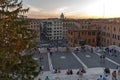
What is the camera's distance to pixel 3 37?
14727mm

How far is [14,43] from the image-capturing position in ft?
49.0

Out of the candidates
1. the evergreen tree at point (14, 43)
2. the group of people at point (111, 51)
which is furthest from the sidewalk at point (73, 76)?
the group of people at point (111, 51)

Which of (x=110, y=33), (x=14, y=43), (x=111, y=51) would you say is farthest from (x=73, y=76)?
(x=110, y=33)

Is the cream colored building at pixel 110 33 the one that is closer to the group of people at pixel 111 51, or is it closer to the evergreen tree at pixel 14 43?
the group of people at pixel 111 51

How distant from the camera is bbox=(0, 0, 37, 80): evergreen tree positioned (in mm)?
14688

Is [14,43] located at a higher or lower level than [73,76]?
higher

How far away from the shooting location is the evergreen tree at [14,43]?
14688mm

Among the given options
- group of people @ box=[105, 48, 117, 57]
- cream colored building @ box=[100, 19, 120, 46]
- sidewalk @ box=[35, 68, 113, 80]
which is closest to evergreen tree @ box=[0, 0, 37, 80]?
sidewalk @ box=[35, 68, 113, 80]

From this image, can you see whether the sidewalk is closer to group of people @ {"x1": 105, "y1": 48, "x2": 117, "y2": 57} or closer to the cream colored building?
group of people @ {"x1": 105, "y1": 48, "x2": 117, "y2": 57}

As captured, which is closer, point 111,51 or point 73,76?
point 73,76

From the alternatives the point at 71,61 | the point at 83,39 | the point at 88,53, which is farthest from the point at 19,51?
the point at 83,39

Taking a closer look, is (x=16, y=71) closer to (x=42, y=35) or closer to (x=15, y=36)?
(x=15, y=36)

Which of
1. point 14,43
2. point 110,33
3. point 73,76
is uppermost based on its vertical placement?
point 14,43

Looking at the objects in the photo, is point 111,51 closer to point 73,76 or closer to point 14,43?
point 73,76
